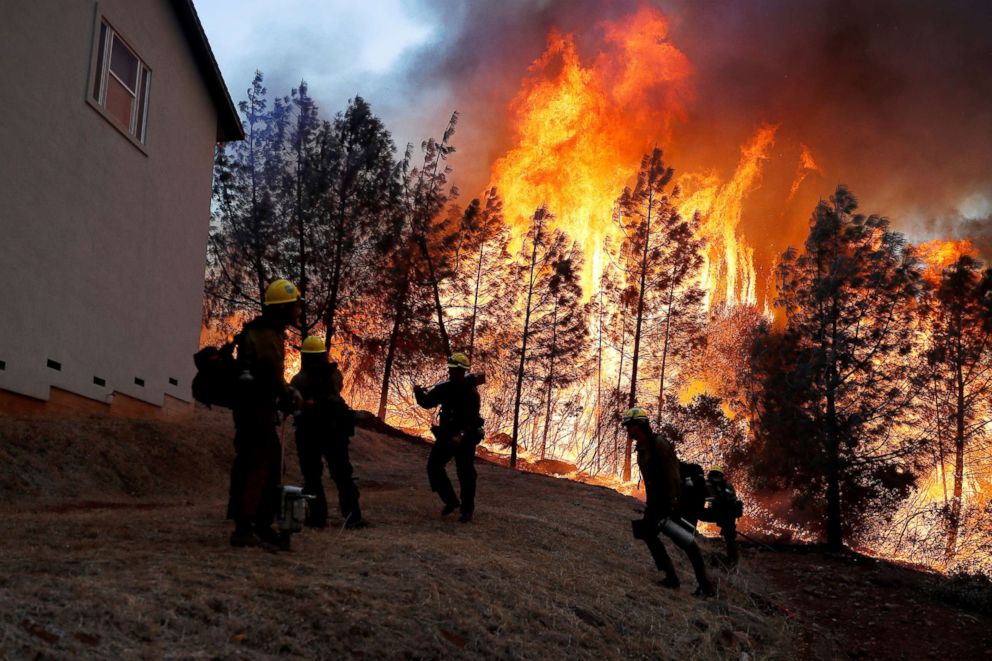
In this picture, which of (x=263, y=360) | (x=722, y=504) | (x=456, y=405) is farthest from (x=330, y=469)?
(x=722, y=504)

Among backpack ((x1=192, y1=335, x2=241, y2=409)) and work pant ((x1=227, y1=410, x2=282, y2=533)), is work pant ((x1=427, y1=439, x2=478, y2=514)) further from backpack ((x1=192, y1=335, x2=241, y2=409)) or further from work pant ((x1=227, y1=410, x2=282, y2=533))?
backpack ((x1=192, y1=335, x2=241, y2=409))

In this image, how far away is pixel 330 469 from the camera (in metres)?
8.30

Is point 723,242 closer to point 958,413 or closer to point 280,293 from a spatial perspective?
point 958,413

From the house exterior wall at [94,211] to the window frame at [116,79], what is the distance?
8 centimetres

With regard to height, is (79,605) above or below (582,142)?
below

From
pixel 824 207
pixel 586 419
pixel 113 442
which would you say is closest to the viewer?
pixel 113 442

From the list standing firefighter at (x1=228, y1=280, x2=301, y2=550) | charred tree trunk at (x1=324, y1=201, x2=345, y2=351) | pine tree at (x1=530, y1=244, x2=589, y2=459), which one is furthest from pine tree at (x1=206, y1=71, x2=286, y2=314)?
standing firefighter at (x1=228, y1=280, x2=301, y2=550)

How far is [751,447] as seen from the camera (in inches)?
1053

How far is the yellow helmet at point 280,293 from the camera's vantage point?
19.0 ft

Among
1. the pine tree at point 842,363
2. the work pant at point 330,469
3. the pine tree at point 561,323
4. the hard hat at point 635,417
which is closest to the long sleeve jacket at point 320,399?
the work pant at point 330,469

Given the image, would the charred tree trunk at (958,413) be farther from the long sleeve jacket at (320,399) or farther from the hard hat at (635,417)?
the long sleeve jacket at (320,399)

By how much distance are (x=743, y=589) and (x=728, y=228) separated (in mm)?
39968

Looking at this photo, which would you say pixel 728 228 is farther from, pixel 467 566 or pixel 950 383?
pixel 467 566

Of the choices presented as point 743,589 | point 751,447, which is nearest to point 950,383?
point 751,447
